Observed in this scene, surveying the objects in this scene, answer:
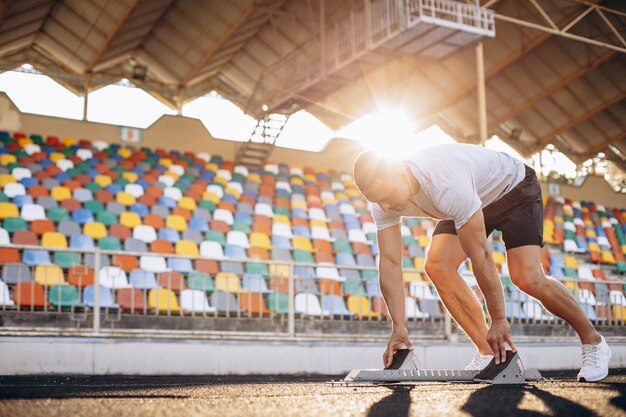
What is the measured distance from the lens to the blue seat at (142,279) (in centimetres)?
904

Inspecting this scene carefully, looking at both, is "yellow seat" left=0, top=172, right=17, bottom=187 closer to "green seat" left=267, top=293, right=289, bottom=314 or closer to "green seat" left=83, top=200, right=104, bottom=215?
"green seat" left=83, top=200, right=104, bottom=215

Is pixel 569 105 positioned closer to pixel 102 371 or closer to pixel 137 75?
pixel 137 75

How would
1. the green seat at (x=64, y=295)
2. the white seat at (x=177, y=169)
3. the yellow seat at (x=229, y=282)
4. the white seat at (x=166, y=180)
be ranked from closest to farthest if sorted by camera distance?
the green seat at (x=64, y=295), the yellow seat at (x=229, y=282), the white seat at (x=166, y=180), the white seat at (x=177, y=169)

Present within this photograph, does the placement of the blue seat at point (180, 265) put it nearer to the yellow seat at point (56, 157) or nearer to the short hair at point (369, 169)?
the yellow seat at point (56, 157)

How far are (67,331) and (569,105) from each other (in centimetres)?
1913

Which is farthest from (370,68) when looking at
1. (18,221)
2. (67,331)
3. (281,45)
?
(67,331)

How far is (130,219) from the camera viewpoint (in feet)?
37.5

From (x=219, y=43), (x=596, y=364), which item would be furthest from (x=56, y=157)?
(x=596, y=364)

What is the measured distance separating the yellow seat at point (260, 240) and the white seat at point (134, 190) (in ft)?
6.65

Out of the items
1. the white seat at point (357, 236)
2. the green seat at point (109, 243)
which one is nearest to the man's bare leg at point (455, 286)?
the green seat at point (109, 243)

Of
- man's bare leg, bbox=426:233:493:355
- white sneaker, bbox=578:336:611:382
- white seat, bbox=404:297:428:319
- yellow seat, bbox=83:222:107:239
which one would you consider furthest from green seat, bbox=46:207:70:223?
white sneaker, bbox=578:336:611:382

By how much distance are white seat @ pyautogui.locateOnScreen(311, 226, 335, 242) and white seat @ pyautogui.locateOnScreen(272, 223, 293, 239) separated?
0.42 meters

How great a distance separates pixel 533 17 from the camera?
18.3m

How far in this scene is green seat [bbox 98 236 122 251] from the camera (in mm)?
10352
